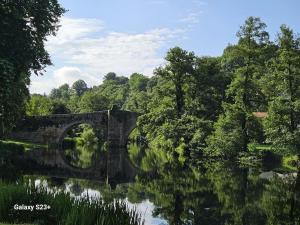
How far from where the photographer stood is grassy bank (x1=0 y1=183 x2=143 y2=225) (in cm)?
1161

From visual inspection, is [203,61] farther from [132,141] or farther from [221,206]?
[132,141]

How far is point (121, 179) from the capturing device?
2934 centimetres

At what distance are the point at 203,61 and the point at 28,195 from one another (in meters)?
43.7

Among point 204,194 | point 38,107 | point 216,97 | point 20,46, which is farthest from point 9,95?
point 38,107

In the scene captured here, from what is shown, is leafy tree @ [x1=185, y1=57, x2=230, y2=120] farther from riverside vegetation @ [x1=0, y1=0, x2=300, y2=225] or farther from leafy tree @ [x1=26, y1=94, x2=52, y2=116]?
leafy tree @ [x1=26, y1=94, x2=52, y2=116]

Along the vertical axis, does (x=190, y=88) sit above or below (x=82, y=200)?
above

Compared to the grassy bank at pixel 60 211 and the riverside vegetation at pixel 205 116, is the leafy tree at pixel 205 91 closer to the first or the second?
the riverside vegetation at pixel 205 116

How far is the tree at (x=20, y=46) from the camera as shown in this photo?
898 inches

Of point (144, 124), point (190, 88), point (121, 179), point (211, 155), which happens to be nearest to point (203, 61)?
point (190, 88)

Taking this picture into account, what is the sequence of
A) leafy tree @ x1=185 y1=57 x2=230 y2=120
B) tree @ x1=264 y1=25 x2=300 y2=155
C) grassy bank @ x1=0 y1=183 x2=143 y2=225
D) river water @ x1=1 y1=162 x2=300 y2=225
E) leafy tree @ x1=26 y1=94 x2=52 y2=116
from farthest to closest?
1. leafy tree @ x1=26 y1=94 x2=52 y2=116
2. leafy tree @ x1=185 y1=57 x2=230 y2=120
3. tree @ x1=264 y1=25 x2=300 y2=155
4. river water @ x1=1 y1=162 x2=300 y2=225
5. grassy bank @ x1=0 y1=183 x2=143 y2=225

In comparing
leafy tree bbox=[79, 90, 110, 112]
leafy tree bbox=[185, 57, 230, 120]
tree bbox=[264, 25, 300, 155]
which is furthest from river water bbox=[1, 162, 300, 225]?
leafy tree bbox=[79, 90, 110, 112]

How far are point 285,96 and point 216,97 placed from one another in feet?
59.5

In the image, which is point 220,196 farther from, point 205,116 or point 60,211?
point 205,116

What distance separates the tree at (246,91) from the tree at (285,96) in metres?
4.67
